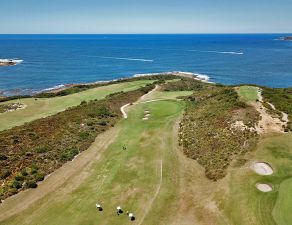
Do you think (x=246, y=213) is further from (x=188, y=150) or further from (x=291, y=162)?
(x=188, y=150)

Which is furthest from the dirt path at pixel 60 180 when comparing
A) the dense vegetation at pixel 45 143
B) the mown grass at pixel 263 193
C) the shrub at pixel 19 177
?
the mown grass at pixel 263 193

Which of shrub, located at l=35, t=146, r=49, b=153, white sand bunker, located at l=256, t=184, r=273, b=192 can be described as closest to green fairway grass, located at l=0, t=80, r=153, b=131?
shrub, located at l=35, t=146, r=49, b=153

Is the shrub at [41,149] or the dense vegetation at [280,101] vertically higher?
the dense vegetation at [280,101]

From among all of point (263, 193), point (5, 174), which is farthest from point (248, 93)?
point (5, 174)

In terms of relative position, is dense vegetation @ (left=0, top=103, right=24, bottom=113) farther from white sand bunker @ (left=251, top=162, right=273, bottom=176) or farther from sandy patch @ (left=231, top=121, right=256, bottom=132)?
white sand bunker @ (left=251, top=162, right=273, bottom=176)

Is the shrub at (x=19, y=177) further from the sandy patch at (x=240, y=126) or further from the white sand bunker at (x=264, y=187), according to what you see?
the sandy patch at (x=240, y=126)

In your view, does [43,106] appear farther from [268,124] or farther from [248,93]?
[268,124]
